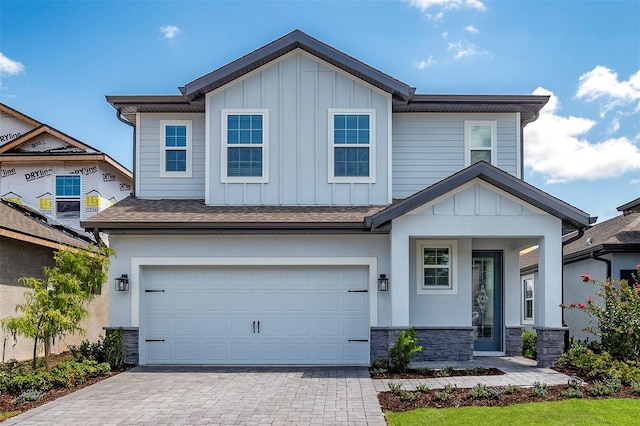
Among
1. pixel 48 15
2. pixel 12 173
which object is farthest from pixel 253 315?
pixel 12 173

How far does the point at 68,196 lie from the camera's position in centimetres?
1902

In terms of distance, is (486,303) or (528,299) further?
(528,299)

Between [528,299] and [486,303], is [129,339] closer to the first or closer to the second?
[486,303]

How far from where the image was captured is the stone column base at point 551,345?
11469mm

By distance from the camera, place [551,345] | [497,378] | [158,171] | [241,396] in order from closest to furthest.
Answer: [241,396], [497,378], [551,345], [158,171]

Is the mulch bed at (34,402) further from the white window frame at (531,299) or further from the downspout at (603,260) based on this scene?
the white window frame at (531,299)

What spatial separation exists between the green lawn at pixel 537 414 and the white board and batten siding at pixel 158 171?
7.99 m

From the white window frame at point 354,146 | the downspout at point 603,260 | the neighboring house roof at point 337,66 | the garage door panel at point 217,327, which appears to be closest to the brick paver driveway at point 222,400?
the garage door panel at point 217,327

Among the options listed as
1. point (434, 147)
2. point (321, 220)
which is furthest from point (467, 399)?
point (434, 147)

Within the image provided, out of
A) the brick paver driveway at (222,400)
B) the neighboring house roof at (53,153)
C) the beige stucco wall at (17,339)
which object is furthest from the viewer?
the neighboring house roof at (53,153)

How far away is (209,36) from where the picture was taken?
44.7 ft

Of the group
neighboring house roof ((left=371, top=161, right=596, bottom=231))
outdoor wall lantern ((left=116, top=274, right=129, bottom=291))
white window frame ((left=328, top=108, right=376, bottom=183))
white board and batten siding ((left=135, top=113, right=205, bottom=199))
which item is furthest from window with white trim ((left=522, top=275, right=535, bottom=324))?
outdoor wall lantern ((left=116, top=274, right=129, bottom=291))

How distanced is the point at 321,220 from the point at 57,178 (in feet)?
36.0

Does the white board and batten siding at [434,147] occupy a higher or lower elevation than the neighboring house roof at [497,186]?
higher
